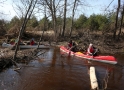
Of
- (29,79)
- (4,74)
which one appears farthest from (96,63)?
(4,74)

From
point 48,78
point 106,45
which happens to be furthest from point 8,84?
point 106,45

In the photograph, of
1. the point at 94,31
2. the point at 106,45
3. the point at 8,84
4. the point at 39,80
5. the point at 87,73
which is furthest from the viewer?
the point at 94,31

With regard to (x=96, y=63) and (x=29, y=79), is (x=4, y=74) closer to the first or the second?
(x=29, y=79)

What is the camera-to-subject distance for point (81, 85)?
8727 millimetres

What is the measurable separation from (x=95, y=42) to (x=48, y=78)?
46.7 feet

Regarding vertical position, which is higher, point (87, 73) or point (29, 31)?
point (29, 31)

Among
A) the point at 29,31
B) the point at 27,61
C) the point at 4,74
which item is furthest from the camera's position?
the point at 29,31

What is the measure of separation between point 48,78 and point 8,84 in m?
2.17

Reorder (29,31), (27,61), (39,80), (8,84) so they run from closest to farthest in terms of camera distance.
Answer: (8,84), (39,80), (27,61), (29,31)

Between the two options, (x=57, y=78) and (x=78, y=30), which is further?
(x=78, y=30)

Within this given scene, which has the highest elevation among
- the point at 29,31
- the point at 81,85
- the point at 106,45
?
the point at 29,31

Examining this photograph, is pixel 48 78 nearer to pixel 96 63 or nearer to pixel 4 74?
pixel 4 74

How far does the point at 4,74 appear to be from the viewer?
32.9ft

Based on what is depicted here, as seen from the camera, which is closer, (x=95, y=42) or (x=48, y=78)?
(x=48, y=78)
